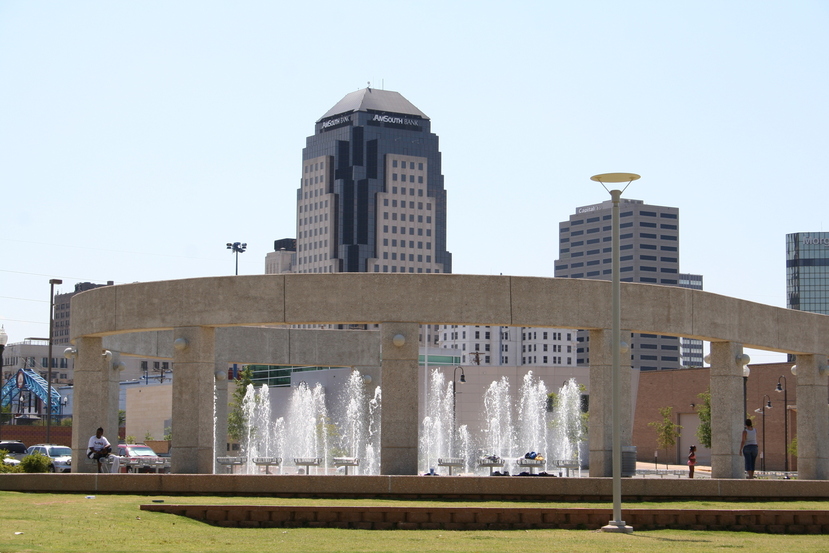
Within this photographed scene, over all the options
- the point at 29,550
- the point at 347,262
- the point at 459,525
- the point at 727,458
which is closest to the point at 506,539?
the point at 459,525

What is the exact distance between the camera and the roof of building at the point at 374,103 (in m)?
178

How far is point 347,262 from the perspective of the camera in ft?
563

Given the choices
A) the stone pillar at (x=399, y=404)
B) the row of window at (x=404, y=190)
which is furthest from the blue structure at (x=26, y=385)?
the row of window at (x=404, y=190)

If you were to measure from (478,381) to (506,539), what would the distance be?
2181 inches

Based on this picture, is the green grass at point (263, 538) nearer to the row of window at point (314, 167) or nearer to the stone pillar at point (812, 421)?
the stone pillar at point (812, 421)

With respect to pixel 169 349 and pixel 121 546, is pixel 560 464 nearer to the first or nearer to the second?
pixel 169 349

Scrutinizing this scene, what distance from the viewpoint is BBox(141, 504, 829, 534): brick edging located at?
643 inches

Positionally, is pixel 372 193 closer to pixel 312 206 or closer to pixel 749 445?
pixel 312 206

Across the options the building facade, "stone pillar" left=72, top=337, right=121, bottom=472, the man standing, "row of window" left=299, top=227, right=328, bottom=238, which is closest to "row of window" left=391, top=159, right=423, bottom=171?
"row of window" left=299, top=227, right=328, bottom=238

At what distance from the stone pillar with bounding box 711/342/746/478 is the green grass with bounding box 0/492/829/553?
8.67m

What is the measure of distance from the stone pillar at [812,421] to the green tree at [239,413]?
4950 centimetres

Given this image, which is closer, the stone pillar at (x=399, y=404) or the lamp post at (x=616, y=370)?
the lamp post at (x=616, y=370)

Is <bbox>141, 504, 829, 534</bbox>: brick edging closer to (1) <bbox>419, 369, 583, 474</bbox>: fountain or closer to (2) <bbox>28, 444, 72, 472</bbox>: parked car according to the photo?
(2) <bbox>28, 444, 72, 472</bbox>: parked car

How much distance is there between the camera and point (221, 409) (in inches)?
1425
